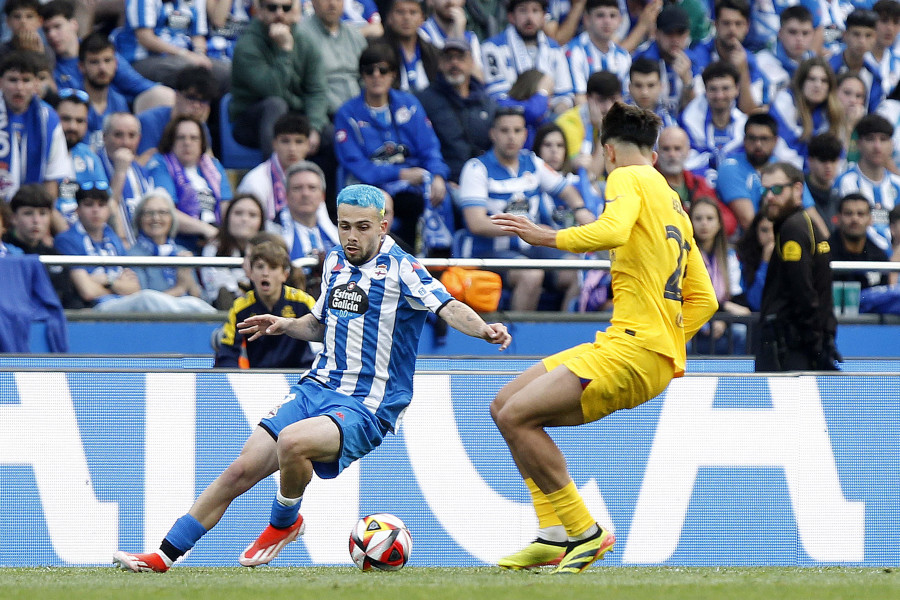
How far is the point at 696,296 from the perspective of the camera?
5973 mm

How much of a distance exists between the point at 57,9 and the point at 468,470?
586 centimetres

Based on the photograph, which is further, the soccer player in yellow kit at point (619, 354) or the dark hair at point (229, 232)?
the dark hair at point (229, 232)

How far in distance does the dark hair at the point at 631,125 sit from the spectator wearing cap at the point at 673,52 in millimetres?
6352

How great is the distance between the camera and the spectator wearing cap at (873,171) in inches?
440

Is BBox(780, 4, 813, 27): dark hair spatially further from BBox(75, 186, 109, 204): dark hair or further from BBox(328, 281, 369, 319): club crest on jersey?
BBox(328, 281, 369, 319): club crest on jersey

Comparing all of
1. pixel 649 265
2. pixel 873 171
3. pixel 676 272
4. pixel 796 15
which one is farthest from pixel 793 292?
pixel 796 15

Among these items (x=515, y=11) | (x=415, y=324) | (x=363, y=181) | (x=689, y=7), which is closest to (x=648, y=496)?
(x=415, y=324)

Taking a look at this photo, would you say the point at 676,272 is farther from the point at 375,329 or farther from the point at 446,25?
the point at 446,25

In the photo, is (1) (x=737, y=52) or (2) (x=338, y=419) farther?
(1) (x=737, y=52)

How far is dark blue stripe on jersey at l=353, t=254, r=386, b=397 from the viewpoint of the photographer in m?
5.88

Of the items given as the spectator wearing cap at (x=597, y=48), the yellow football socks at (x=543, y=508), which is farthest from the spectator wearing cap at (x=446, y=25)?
the yellow football socks at (x=543, y=508)

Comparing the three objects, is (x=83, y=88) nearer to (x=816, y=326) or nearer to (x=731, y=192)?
(x=731, y=192)

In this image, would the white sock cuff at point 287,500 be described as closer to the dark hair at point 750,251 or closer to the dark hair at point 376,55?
the dark hair at point 750,251

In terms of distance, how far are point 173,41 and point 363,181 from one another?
7.33ft
